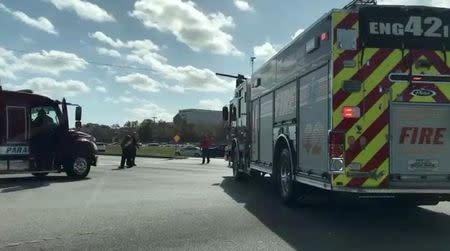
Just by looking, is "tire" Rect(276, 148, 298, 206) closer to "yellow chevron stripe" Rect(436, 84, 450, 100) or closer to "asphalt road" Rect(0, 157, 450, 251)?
"asphalt road" Rect(0, 157, 450, 251)

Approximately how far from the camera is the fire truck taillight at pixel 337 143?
341 inches

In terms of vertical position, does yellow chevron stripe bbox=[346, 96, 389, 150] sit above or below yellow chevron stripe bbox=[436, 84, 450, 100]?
below

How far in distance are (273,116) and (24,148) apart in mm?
8265

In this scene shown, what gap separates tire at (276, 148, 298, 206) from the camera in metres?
10.9

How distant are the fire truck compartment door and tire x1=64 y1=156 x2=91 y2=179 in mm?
11889

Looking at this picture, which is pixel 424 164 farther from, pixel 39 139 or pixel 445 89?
pixel 39 139

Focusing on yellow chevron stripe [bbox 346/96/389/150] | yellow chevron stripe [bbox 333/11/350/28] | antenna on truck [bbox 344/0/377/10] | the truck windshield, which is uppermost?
antenna on truck [bbox 344/0/377/10]

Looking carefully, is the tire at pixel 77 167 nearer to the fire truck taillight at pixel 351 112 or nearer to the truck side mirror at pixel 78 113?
the truck side mirror at pixel 78 113

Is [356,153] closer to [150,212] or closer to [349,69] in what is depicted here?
[349,69]

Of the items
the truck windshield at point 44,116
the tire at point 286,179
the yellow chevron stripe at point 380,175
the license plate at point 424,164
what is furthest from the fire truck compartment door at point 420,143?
the truck windshield at point 44,116

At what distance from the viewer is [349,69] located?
875cm

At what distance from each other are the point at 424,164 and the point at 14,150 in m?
12.0

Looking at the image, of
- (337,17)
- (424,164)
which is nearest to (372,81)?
(337,17)

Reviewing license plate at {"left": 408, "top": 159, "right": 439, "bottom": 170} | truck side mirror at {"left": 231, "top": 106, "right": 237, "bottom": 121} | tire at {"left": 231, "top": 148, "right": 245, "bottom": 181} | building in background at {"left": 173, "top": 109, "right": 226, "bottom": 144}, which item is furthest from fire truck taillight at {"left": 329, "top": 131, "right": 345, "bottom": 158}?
building in background at {"left": 173, "top": 109, "right": 226, "bottom": 144}
